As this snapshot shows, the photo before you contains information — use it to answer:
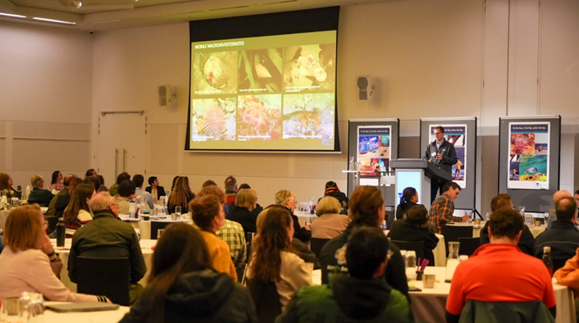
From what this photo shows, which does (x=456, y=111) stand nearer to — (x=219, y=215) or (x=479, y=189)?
(x=479, y=189)

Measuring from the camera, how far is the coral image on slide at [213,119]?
14.7 metres

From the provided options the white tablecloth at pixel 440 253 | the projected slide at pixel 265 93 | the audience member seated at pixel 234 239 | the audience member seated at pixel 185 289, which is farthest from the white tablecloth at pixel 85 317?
the projected slide at pixel 265 93

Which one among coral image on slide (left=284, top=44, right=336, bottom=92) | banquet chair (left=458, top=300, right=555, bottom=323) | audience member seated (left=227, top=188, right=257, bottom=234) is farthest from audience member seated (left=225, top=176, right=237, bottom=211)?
banquet chair (left=458, top=300, right=555, bottom=323)

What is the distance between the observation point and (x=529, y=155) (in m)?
11.1

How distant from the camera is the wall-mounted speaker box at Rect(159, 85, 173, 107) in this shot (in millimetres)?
15484

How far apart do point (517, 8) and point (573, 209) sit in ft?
25.9

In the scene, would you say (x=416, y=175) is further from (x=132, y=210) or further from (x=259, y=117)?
(x=259, y=117)

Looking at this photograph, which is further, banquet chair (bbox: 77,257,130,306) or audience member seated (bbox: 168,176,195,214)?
audience member seated (bbox: 168,176,195,214)

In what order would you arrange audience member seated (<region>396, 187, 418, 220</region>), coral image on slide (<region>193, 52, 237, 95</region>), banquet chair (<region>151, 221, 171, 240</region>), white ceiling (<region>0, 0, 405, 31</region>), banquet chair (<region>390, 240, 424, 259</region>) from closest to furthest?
banquet chair (<region>390, 240, 424, 259</region>)
banquet chair (<region>151, 221, 171, 240</region>)
audience member seated (<region>396, 187, 418, 220</region>)
white ceiling (<region>0, 0, 405, 31</region>)
coral image on slide (<region>193, 52, 237, 95</region>)

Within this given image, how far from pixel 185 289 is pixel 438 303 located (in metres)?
2.43

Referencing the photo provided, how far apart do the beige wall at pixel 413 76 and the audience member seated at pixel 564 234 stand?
23.0ft

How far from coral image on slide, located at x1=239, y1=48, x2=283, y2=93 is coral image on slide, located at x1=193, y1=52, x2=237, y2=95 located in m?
0.23

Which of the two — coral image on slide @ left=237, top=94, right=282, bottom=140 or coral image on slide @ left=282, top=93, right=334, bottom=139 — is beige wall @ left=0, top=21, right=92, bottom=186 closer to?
coral image on slide @ left=237, top=94, right=282, bottom=140

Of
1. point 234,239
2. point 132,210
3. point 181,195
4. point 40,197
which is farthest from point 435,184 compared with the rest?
point 40,197
